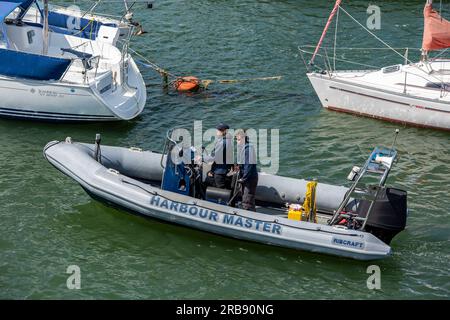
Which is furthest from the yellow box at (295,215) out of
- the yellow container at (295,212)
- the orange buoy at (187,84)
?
the orange buoy at (187,84)

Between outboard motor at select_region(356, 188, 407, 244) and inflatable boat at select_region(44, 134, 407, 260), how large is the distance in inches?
0.6

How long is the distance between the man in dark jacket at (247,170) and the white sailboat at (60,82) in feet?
17.9

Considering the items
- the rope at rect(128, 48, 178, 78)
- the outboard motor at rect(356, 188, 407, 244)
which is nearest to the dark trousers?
the outboard motor at rect(356, 188, 407, 244)

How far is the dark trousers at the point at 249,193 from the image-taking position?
13133mm

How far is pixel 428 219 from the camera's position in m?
14.3

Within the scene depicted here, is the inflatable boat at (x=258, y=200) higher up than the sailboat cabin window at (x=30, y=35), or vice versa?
the sailboat cabin window at (x=30, y=35)

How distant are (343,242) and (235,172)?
7.28 ft

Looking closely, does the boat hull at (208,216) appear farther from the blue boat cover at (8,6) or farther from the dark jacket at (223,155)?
the blue boat cover at (8,6)

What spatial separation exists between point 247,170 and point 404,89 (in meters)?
6.72

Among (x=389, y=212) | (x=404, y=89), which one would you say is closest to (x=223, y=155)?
(x=389, y=212)

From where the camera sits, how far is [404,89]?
59.9 ft
